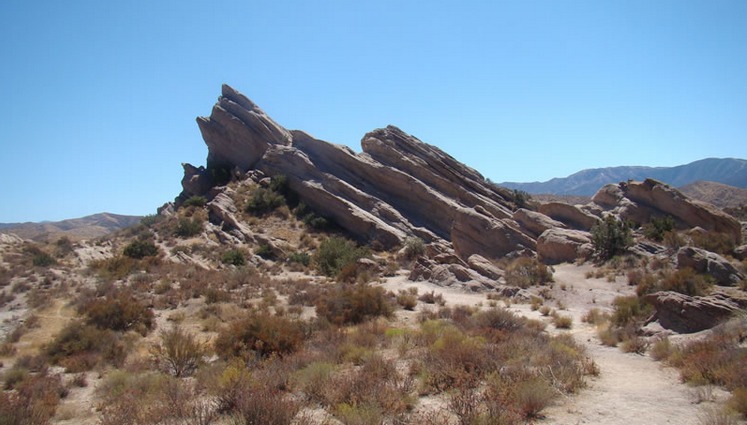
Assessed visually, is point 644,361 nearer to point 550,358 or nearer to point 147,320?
point 550,358

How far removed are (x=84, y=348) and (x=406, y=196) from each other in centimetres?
2679

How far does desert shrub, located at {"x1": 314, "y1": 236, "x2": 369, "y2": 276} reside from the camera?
80.0 feet

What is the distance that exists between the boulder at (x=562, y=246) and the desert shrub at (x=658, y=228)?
11.8ft

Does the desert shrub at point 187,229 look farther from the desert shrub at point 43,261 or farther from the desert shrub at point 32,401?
the desert shrub at point 32,401

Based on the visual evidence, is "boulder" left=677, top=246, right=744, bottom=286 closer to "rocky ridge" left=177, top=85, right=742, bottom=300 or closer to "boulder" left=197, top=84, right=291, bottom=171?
"rocky ridge" left=177, top=85, right=742, bottom=300

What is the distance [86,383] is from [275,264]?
1736 centimetres

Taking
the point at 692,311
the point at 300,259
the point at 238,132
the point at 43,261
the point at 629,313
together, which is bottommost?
the point at 629,313

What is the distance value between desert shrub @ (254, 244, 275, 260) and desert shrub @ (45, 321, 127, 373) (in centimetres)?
1604

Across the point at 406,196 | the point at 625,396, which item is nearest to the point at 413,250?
the point at 406,196

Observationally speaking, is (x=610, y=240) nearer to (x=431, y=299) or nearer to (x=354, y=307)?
(x=431, y=299)

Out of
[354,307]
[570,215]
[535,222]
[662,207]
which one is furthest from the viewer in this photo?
[570,215]

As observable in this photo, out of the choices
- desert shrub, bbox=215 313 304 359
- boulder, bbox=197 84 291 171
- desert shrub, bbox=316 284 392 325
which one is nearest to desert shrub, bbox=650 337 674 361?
desert shrub, bbox=316 284 392 325

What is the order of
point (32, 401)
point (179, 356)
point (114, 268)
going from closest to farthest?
point (32, 401) < point (179, 356) < point (114, 268)

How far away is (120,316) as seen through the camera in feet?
42.2
